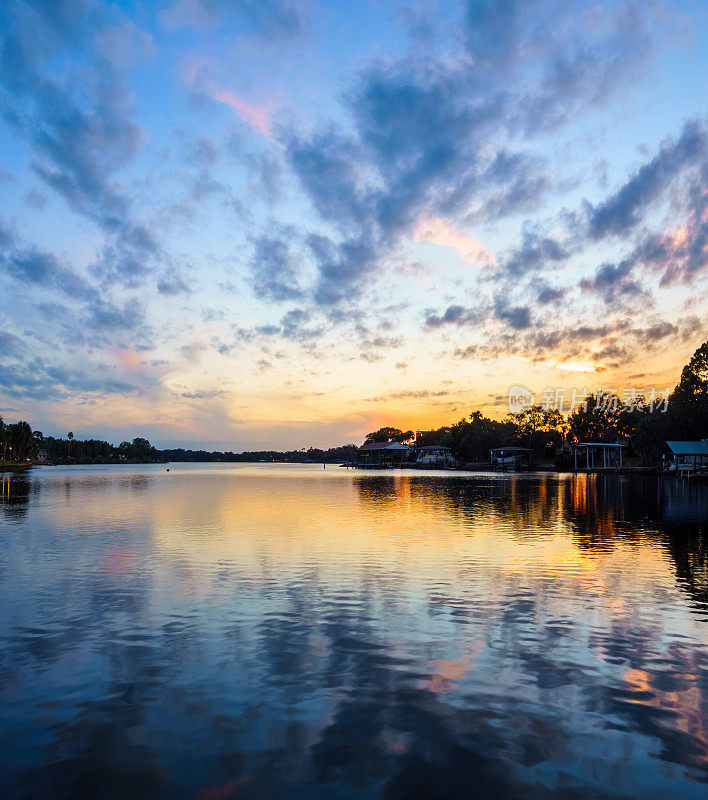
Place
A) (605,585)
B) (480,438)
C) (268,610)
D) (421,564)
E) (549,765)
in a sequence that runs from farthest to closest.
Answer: (480,438), (421,564), (605,585), (268,610), (549,765)

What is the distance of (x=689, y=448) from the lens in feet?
231

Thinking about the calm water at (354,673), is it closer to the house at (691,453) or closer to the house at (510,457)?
the house at (691,453)

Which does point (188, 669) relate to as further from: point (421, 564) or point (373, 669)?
point (421, 564)

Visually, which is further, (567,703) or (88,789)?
(567,703)

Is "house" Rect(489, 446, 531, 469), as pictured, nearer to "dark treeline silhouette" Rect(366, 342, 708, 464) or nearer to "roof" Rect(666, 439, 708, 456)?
"dark treeline silhouette" Rect(366, 342, 708, 464)

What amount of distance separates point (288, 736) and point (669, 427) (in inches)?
3354

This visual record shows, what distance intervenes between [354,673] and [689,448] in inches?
2945

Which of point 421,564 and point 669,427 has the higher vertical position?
point 669,427

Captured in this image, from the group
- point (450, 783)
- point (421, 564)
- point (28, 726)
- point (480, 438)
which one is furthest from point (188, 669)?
point (480, 438)

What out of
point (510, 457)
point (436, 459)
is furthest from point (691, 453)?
point (436, 459)

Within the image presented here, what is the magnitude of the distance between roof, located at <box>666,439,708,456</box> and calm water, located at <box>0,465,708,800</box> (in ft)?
192

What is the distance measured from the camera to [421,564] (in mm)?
16766

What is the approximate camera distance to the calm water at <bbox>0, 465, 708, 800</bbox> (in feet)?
19.1

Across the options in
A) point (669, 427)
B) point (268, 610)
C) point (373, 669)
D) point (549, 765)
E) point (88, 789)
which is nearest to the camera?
point (88, 789)
